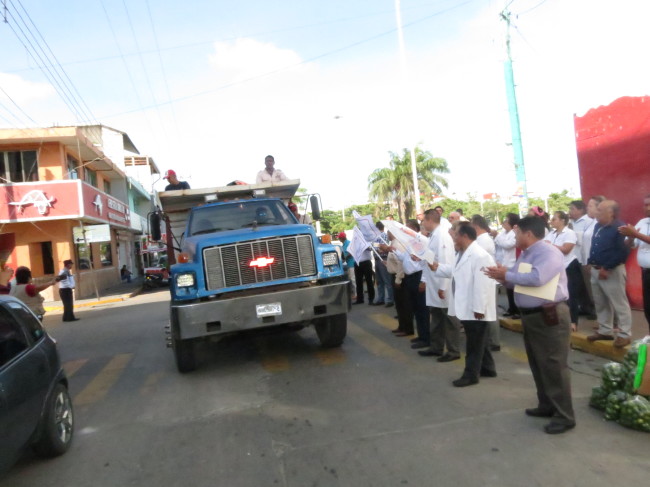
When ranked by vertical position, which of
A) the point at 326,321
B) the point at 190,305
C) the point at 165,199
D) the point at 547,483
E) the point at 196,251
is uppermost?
the point at 165,199

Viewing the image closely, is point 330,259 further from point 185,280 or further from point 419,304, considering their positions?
point 185,280

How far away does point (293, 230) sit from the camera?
7039 millimetres

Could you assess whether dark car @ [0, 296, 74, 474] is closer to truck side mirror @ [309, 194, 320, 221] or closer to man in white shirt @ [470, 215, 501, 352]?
truck side mirror @ [309, 194, 320, 221]

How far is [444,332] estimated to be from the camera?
22.8 feet

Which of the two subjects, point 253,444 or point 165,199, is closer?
point 253,444

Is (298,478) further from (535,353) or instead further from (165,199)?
(165,199)

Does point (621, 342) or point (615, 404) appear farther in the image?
point (621, 342)

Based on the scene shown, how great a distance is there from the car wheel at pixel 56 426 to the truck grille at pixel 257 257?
2239 mm

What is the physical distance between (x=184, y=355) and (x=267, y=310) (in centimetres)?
139

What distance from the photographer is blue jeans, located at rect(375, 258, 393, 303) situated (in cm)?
1162

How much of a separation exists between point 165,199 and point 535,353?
6149mm

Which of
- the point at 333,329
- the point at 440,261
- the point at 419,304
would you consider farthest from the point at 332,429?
the point at 419,304

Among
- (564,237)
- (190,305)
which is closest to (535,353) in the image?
(564,237)

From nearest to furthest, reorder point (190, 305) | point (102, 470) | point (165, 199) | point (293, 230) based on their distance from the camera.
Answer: point (102, 470) < point (190, 305) < point (293, 230) < point (165, 199)
